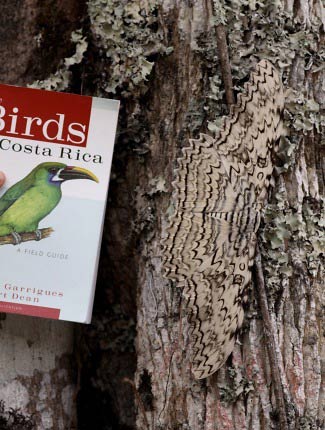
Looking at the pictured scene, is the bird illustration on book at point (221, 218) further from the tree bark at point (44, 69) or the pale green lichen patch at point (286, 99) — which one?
the tree bark at point (44, 69)

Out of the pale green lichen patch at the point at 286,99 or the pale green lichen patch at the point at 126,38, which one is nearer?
the pale green lichen patch at the point at 286,99

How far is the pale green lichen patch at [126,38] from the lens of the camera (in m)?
1.48

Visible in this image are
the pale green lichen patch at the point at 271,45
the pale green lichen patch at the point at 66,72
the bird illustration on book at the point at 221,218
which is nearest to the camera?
the bird illustration on book at the point at 221,218

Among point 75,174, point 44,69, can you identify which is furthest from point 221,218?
point 44,69

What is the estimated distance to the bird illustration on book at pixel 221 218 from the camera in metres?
1.28

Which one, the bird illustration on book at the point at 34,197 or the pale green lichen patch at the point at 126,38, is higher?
the pale green lichen patch at the point at 126,38

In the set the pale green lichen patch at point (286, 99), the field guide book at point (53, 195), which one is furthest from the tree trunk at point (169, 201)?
the field guide book at point (53, 195)

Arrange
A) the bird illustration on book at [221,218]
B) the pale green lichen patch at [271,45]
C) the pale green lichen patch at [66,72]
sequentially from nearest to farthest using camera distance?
the bird illustration on book at [221,218] < the pale green lichen patch at [271,45] < the pale green lichen patch at [66,72]

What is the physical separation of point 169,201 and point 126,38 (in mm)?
384

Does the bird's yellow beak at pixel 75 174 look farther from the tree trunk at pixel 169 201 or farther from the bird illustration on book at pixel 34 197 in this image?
the tree trunk at pixel 169 201

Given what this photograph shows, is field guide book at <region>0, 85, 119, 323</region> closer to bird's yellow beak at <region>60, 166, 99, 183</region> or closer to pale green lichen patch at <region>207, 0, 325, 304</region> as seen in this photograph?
bird's yellow beak at <region>60, 166, 99, 183</region>

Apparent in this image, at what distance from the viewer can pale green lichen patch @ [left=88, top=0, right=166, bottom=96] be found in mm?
1483

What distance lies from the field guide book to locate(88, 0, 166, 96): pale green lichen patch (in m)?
0.09

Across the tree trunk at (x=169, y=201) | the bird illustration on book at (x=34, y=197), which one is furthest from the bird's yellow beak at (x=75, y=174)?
the tree trunk at (x=169, y=201)
